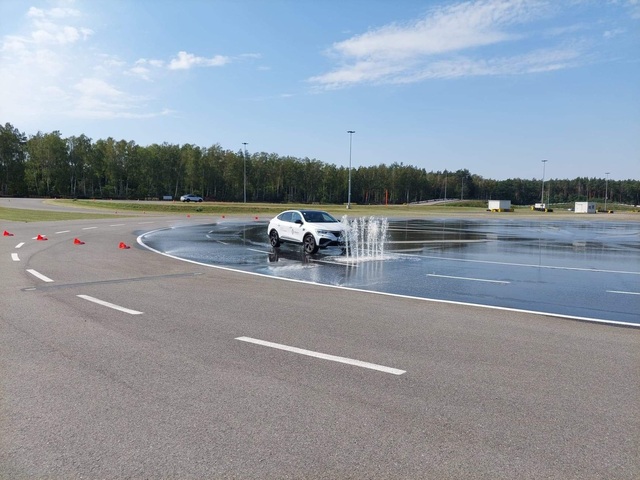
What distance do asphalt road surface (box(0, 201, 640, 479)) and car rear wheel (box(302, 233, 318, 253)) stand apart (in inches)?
365

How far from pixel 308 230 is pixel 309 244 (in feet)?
1.70

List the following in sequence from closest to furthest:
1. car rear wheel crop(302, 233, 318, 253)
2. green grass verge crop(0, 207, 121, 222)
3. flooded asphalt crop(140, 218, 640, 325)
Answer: flooded asphalt crop(140, 218, 640, 325) < car rear wheel crop(302, 233, 318, 253) < green grass verge crop(0, 207, 121, 222)

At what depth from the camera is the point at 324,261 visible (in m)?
16.7

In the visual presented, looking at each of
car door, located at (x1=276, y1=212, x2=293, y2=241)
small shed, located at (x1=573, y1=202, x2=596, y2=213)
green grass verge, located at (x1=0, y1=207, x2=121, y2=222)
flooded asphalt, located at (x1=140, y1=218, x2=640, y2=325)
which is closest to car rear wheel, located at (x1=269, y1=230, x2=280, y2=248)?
car door, located at (x1=276, y1=212, x2=293, y2=241)

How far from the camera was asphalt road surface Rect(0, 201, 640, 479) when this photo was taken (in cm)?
372

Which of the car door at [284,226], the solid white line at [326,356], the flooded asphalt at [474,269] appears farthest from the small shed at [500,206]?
the solid white line at [326,356]

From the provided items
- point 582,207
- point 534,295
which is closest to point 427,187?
point 582,207

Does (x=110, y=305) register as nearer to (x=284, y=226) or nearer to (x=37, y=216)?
(x=284, y=226)

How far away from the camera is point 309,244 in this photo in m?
18.9

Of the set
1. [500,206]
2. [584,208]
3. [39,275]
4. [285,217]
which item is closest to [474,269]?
[285,217]

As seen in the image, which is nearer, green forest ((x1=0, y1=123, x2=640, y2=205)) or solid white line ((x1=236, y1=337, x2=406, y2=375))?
solid white line ((x1=236, y1=337, x2=406, y2=375))

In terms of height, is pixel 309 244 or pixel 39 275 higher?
pixel 309 244

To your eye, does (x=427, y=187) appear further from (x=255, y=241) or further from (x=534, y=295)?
(x=534, y=295)

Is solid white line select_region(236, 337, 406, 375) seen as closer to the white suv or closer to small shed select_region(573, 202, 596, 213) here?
the white suv
